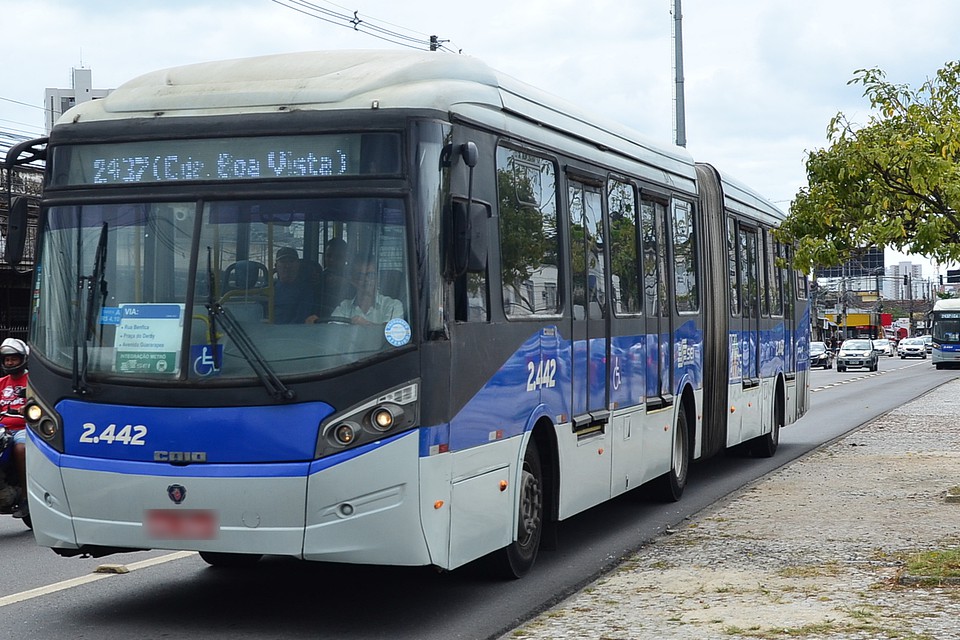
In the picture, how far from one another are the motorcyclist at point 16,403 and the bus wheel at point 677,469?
18.9 feet

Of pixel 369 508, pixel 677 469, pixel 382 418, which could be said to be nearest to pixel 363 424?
pixel 382 418

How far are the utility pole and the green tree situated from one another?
15.9 meters

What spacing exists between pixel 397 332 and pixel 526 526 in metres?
2.29

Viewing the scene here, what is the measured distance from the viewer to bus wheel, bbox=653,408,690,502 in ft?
43.2

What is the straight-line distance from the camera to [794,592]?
26.9 ft

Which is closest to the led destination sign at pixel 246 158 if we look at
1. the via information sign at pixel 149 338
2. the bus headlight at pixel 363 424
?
the via information sign at pixel 149 338

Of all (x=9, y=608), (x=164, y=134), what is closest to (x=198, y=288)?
(x=164, y=134)

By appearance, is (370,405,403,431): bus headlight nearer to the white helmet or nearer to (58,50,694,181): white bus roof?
(58,50,694,181): white bus roof

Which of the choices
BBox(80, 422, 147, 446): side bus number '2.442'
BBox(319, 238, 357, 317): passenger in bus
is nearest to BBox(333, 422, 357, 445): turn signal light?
BBox(319, 238, 357, 317): passenger in bus

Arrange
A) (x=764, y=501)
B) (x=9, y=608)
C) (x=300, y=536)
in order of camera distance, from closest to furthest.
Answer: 1. (x=300, y=536)
2. (x=9, y=608)
3. (x=764, y=501)

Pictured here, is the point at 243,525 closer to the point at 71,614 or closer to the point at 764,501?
the point at 71,614

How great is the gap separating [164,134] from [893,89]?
21.1 feet

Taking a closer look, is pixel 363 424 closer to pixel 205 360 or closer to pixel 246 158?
pixel 205 360

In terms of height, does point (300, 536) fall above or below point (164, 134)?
below
